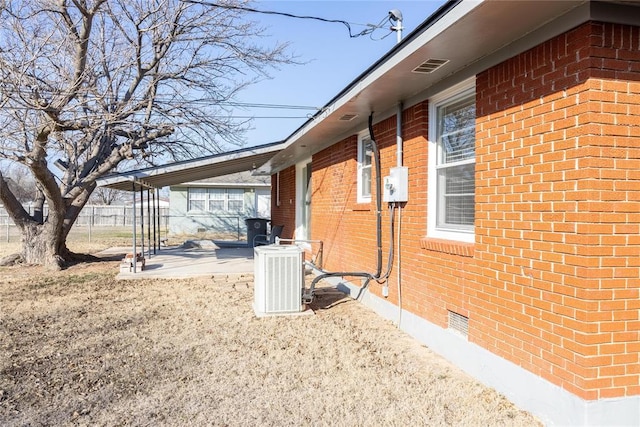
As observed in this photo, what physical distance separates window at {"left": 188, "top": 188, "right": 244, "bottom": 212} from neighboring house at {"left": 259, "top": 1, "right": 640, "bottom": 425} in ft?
71.6

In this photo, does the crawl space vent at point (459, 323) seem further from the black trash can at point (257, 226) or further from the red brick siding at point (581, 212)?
the black trash can at point (257, 226)

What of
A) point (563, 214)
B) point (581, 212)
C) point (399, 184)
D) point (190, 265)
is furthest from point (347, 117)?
point (190, 265)

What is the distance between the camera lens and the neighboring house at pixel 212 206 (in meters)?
26.5

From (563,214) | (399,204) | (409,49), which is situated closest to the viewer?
(563,214)

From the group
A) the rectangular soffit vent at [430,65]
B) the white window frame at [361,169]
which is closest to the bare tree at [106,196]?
the white window frame at [361,169]

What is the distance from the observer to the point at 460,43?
385cm

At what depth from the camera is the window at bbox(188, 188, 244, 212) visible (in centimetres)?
2659

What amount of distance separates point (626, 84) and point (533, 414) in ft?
7.97

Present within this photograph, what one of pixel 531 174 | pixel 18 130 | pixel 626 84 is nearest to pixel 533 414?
pixel 531 174

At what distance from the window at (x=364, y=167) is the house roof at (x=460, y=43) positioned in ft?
3.35

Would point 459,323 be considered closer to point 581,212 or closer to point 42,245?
point 581,212

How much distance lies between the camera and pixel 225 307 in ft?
23.9

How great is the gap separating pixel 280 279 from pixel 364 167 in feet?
7.94

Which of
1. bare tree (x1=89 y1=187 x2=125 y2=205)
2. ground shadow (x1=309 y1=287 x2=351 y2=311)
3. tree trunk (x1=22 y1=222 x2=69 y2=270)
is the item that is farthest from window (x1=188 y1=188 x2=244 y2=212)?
bare tree (x1=89 y1=187 x2=125 y2=205)
